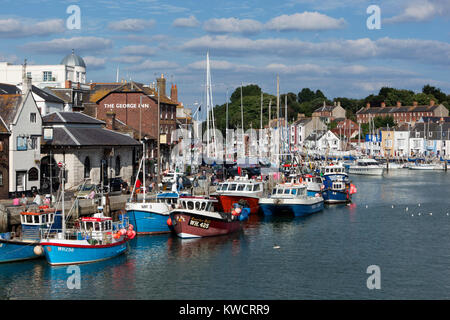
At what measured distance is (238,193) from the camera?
204 ft

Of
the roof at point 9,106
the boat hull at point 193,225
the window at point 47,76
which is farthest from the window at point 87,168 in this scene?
the window at point 47,76

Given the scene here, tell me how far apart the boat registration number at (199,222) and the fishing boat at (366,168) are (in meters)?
92.2

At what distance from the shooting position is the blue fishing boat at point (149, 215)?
49.8 metres

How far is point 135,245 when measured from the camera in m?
47.6

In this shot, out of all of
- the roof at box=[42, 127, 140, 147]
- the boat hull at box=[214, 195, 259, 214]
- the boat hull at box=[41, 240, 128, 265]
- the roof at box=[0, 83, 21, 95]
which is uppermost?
the roof at box=[0, 83, 21, 95]

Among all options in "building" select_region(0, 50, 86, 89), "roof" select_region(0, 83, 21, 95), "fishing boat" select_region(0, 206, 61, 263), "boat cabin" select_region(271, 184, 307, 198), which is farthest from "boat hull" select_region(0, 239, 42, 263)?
"building" select_region(0, 50, 86, 89)

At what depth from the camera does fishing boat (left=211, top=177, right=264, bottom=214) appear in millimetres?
60250

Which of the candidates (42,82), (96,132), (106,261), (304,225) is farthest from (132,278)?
(42,82)

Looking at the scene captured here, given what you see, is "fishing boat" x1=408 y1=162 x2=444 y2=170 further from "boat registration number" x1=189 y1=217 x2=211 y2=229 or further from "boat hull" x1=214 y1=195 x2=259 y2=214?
"boat registration number" x1=189 y1=217 x2=211 y2=229

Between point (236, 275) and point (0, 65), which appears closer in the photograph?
point (236, 275)

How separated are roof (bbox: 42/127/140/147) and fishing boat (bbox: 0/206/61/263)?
61.0 ft
